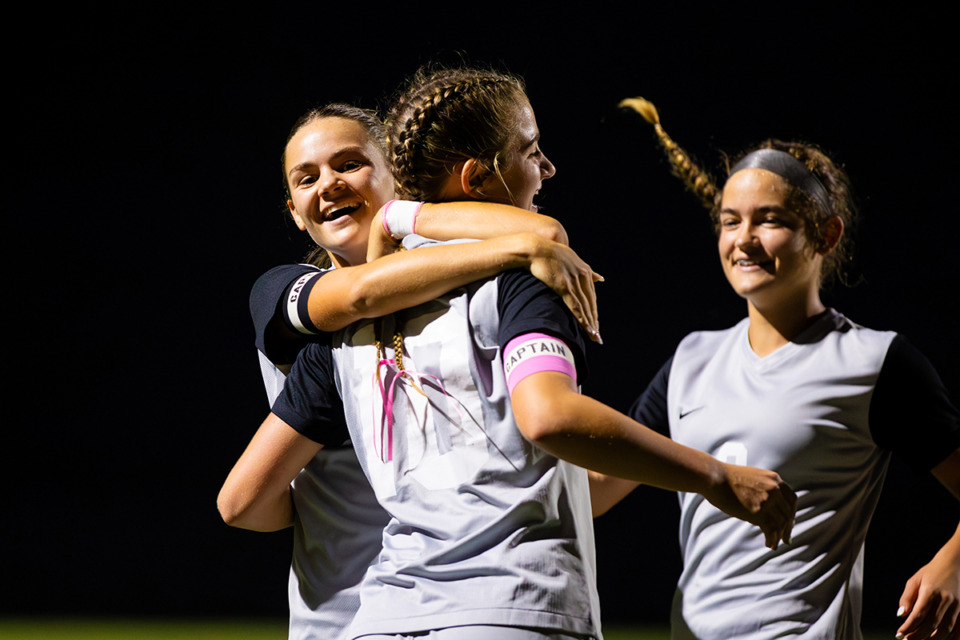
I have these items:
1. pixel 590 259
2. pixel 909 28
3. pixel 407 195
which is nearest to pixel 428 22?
pixel 590 259

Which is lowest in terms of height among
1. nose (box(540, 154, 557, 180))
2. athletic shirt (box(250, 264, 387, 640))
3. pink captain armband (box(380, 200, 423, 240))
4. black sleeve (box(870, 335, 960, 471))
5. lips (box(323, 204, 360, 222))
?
athletic shirt (box(250, 264, 387, 640))

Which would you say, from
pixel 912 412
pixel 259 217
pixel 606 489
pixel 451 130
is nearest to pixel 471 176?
pixel 451 130

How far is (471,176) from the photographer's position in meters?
1.10

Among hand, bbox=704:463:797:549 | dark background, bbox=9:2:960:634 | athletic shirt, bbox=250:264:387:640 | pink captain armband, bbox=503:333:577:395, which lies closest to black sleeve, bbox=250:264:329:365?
athletic shirt, bbox=250:264:387:640

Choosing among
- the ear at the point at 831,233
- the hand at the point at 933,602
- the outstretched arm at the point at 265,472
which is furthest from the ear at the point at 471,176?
the hand at the point at 933,602

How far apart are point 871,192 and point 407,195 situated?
8.78 ft

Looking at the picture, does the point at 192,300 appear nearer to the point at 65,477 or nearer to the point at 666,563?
the point at 65,477

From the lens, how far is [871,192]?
3.39 m

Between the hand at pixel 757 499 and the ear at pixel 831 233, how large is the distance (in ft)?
2.40

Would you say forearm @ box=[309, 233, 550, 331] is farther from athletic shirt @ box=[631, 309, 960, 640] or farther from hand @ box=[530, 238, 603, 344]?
athletic shirt @ box=[631, 309, 960, 640]

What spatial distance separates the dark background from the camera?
3383mm

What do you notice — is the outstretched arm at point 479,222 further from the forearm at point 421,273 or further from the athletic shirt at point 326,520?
the athletic shirt at point 326,520

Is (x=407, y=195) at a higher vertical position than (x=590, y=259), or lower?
lower

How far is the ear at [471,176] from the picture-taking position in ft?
3.59
